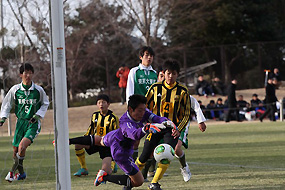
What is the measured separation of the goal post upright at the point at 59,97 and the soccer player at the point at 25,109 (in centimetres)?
347

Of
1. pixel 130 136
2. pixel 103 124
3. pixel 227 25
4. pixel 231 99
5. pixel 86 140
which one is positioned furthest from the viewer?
pixel 227 25

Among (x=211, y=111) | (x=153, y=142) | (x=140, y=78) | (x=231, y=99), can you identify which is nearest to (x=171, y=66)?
(x=153, y=142)

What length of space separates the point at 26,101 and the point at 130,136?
3.29m

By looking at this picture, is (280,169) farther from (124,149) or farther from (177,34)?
(177,34)

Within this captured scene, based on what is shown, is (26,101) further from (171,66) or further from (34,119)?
(171,66)

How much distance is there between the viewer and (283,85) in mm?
29797

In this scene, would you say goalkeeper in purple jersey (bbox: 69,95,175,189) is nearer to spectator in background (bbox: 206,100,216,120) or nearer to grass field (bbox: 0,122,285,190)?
grass field (bbox: 0,122,285,190)

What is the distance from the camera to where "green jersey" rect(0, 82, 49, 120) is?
8.77 m

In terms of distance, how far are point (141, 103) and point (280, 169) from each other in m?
3.35

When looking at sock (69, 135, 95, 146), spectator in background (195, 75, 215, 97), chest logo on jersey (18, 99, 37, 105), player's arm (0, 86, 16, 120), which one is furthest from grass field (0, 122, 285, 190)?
spectator in background (195, 75, 215, 97)

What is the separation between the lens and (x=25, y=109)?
892cm

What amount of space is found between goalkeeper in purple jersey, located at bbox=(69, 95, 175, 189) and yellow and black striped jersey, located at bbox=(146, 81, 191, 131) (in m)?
0.94

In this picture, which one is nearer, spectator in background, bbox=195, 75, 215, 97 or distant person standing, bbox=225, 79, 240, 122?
distant person standing, bbox=225, 79, 240, 122

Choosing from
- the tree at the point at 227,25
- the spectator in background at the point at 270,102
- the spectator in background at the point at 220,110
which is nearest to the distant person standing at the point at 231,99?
the spectator in background at the point at 220,110
